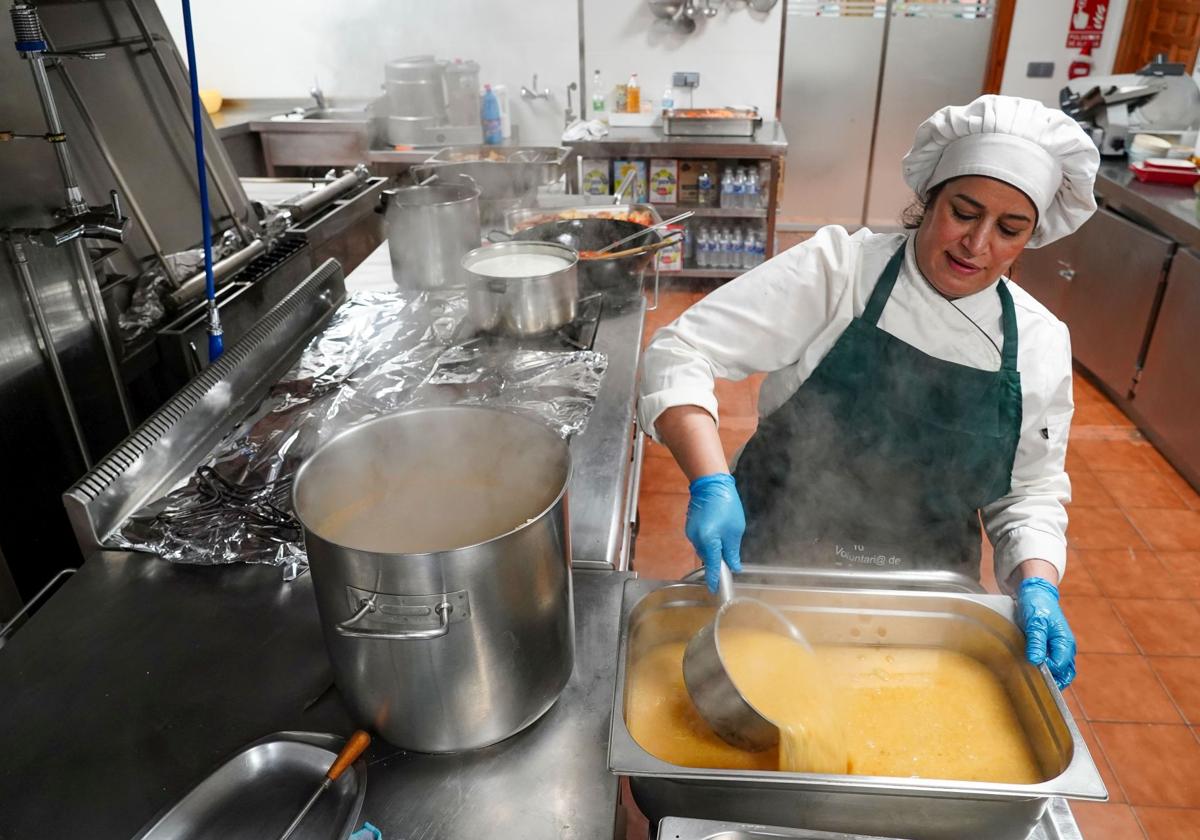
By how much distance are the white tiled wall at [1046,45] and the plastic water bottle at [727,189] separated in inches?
90.4

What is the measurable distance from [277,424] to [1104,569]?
2768 millimetres

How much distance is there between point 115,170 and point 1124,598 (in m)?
3.34

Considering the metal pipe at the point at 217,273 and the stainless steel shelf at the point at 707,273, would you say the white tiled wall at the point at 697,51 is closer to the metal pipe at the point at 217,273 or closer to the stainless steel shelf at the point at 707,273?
the stainless steel shelf at the point at 707,273

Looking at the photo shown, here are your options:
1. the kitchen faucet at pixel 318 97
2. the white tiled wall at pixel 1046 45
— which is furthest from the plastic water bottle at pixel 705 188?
the kitchen faucet at pixel 318 97

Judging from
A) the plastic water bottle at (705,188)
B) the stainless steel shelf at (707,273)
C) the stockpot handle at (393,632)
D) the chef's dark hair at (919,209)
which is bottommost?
the stainless steel shelf at (707,273)

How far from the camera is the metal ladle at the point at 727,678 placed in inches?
38.8

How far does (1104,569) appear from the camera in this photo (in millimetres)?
2834

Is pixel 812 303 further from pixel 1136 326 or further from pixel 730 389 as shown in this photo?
pixel 1136 326

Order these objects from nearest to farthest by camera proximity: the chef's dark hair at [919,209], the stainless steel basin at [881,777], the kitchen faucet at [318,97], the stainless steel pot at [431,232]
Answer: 1. the stainless steel basin at [881,777]
2. the chef's dark hair at [919,209]
3. the stainless steel pot at [431,232]
4. the kitchen faucet at [318,97]

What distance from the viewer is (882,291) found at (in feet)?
4.93

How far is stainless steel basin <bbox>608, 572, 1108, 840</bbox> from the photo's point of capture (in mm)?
826

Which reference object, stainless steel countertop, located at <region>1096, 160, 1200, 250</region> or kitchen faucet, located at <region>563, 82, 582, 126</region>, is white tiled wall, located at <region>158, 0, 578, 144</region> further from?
stainless steel countertop, located at <region>1096, 160, 1200, 250</region>

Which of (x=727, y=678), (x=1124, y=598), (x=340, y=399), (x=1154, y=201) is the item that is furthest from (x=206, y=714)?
(x=1154, y=201)

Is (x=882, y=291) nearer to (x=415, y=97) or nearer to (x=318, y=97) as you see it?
(x=415, y=97)
